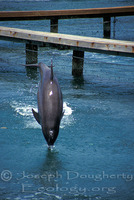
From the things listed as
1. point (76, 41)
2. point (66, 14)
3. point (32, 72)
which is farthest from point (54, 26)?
point (76, 41)

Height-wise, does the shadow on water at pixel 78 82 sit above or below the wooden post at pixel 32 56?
below

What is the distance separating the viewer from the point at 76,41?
52.3 feet

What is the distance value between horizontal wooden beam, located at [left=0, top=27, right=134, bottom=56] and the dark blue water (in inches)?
61.6

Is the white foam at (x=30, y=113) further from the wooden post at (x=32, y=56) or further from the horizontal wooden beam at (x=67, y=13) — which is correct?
the horizontal wooden beam at (x=67, y=13)

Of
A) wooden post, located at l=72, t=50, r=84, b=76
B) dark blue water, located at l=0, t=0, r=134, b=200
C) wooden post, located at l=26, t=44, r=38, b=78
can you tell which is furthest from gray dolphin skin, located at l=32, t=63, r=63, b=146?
wooden post, located at l=26, t=44, r=38, b=78

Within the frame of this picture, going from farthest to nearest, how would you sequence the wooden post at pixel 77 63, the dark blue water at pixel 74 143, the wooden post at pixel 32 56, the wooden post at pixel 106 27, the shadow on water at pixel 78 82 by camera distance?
the wooden post at pixel 106 27 < the wooden post at pixel 32 56 < the wooden post at pixel 77 63 < the shadow on water at pixel 78 82 < the dark blue water at pixel 74 143

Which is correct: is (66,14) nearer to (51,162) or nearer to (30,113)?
(30,113)

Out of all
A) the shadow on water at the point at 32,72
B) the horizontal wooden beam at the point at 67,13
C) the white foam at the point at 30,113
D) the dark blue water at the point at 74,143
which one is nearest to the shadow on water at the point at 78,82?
the dark blue water at the point at 74,143

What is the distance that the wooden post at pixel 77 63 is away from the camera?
1702 cm

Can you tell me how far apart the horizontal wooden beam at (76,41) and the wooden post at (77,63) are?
649 millimetres

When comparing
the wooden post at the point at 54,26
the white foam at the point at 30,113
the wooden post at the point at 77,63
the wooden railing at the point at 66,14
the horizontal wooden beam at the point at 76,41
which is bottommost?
the white foam at the point at 30,113

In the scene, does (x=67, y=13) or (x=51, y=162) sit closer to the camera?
(x=51, y=162)

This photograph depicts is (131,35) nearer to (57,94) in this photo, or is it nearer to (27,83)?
(27,83)

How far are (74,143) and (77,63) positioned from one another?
7.46 m
